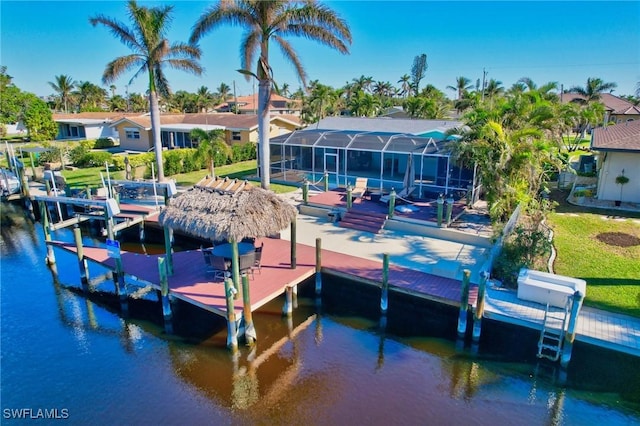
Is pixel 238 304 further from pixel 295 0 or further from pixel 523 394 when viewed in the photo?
pixel 295 0

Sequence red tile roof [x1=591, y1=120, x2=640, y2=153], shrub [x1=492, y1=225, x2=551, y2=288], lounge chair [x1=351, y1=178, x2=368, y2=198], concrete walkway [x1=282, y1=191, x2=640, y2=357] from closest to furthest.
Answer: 1. concrete walkway [x1=282, y1=191, x2=640, y2=357]
2. shrub [x1=492, y1=225, x2=551, y2=288]
3. red tile roof [x1=591, y1=120, x2=640, y2=153]
4. lounge chair [x1=351, y1=178, x2=368, y2=198]

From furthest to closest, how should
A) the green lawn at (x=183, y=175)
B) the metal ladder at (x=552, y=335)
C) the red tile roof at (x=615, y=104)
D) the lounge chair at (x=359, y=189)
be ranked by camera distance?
the red tile roof at (x=615, y=104) < the green lawn at (x=183, y=175) < the lounge chair at (x=359, y=189) < the metal ladder at (x=552, y=335)

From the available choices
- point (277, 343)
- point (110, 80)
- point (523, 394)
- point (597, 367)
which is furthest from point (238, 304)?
point (110, 80)

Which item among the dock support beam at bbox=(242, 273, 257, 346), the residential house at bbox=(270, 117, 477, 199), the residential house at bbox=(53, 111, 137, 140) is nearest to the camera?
the dock support beam at bbox=(242, 273, 257, 346)

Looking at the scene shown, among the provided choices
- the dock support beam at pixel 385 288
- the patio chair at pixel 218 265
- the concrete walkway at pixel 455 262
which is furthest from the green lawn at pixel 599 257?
the patio chair at pixel 218 265

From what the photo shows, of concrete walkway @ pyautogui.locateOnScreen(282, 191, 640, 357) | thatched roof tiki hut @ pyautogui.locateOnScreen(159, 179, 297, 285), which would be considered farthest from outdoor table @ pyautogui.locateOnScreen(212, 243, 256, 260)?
concrete walkway @ pyautogui.locateOnScreen(282, 191, 640, 357)

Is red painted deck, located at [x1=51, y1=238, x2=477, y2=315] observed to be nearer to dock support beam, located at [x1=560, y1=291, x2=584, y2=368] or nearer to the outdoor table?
the outdoor table

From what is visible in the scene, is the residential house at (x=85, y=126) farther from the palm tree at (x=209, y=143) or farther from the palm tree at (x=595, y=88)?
the palm tree at (x=595, y=88)
